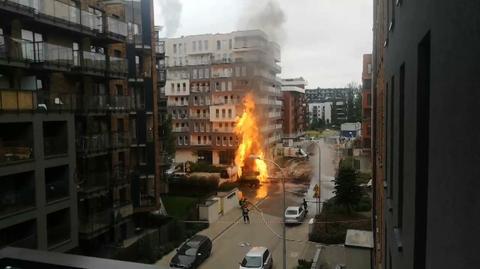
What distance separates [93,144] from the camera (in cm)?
1755

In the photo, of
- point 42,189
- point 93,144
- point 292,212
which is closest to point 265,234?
point 292,212

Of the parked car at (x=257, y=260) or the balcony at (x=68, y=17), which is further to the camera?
the parked car at (x=257, y=260)

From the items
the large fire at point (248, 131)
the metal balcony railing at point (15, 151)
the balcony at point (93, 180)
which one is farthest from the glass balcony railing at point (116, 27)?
the large fire at point (248, 131)

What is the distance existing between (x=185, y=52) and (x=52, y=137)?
158 feet

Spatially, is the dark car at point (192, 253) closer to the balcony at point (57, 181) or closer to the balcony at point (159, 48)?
the balcony at point (57, 181)

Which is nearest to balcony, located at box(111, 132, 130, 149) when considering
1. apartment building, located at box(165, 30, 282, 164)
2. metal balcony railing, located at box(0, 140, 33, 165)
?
metal balcony railing, located at box(0, 140, 33, 165)

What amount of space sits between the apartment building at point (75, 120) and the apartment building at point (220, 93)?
2696 cm

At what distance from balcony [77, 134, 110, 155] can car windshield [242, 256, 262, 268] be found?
288 inches

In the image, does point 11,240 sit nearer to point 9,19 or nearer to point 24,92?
point 24,92

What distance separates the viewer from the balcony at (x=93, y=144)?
55.2 ft

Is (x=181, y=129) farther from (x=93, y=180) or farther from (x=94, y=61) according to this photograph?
(x=93, y=180)

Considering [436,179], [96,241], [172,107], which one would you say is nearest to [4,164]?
[96,241]

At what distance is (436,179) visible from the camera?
214 cm

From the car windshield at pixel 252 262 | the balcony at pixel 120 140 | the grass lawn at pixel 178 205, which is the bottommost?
the grass lawn at pixel 178 205
